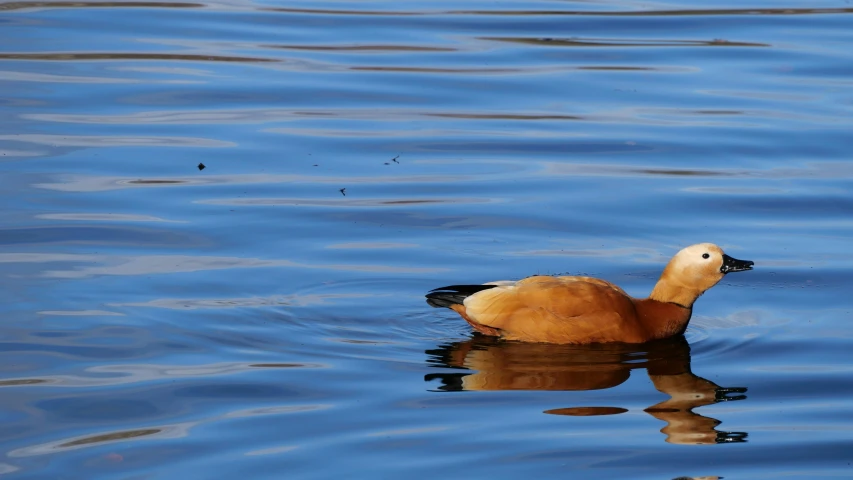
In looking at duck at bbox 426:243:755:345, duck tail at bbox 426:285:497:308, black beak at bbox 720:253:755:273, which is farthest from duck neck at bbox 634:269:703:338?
duck tail at bbox 426:285:497:308

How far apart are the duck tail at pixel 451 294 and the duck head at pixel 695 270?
48.0 inches

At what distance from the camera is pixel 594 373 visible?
8344 mm

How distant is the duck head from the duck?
0.03 metres

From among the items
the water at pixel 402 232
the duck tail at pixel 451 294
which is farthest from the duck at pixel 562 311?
the water at pixel 402 232

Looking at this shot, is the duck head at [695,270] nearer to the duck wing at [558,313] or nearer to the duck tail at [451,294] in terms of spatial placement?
the duck wing at [558,313]

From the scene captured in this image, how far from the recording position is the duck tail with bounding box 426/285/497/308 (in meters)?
8.95

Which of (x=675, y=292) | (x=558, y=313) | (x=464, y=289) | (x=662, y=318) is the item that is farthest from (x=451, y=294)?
(x=675, y=292)

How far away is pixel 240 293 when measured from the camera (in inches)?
371

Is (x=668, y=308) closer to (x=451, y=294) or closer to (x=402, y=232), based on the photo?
(x=451, y=294)

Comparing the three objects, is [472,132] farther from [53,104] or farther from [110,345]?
[110,345]

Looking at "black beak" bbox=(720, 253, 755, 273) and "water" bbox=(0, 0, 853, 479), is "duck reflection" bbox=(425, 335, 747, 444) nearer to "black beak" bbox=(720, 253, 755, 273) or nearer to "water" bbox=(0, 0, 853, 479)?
"water" bbox=(0, 0, 853, 479)

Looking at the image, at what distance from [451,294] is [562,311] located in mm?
721

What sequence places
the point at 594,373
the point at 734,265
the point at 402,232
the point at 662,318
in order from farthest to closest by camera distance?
the point at 402,232 < the point at 734,265 < the point at 662,318 < the point at 594,373

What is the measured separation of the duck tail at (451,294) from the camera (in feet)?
29.4
